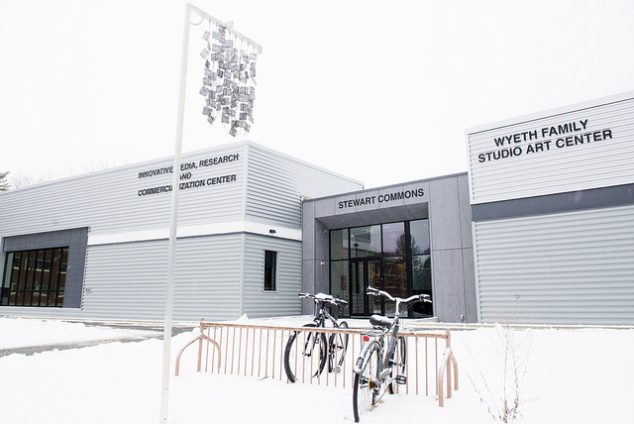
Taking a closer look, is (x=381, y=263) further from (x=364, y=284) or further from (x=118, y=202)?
(x=118, y=202)

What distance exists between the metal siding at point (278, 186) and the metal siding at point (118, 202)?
0.55 m

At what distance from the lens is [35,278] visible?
23125 millimetres

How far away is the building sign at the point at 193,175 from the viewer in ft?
56.8

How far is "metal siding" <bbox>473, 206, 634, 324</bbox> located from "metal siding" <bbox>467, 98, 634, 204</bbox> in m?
0.82

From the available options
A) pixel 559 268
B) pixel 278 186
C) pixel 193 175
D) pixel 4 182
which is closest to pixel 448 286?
pixel 559 268

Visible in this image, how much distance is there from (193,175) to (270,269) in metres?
4.94

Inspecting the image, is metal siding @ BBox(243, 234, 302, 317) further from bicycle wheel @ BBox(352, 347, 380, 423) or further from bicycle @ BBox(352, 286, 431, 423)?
bicycle wheel @ BBox(352, 347, 380, 423)

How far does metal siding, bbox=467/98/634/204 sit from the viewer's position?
1175 centimetres

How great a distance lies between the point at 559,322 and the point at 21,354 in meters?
12.4

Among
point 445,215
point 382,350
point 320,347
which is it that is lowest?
point 320,347

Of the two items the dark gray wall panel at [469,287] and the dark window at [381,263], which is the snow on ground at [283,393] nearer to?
the dark gray wall panel at [469,287]

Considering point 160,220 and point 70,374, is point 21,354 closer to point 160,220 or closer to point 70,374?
point 70,374

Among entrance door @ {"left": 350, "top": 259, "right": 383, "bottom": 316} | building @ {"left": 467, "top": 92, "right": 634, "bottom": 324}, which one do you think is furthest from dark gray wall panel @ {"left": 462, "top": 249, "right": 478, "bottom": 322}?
entrance door @ {"left": 350, "top": 259, "right": 383, "bottom": 316}

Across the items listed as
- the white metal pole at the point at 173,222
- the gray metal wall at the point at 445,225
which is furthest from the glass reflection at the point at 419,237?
the white metal pole at the point at 173,222
